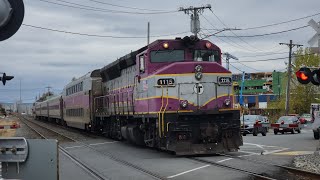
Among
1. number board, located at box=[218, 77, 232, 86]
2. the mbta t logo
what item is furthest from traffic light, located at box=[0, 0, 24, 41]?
number board, located at box=[218, 77, 232, 86]

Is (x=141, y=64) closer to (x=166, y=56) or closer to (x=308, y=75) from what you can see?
(x=166, y=56)

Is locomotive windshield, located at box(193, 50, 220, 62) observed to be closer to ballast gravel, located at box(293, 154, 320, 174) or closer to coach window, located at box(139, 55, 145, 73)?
coach window, located at box(139, 55, 145, 73)

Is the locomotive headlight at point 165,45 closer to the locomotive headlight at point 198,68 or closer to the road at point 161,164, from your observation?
the locomotive headlight at point 198,68

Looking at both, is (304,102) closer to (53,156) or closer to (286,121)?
(286,121)

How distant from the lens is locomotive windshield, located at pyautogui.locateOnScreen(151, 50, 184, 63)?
15742 mm

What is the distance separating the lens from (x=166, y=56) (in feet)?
51.8

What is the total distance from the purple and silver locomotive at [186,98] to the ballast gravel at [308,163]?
2175 mm

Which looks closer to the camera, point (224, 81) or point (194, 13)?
point (224, 81)

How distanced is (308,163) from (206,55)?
5396 mm

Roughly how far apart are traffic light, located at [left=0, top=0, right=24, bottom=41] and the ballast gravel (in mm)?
9268

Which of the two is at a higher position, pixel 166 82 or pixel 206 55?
pixel 206 55

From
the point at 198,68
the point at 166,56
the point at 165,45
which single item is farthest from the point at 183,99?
the point at 165,45

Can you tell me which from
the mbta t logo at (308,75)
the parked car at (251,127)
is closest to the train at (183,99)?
the mbta t logo at (308,75)

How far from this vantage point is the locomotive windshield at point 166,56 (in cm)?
1574
